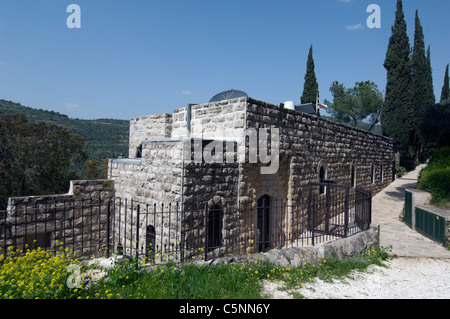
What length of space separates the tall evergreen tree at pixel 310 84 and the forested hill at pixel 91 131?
2308 centimetres

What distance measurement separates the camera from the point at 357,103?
35.5 m

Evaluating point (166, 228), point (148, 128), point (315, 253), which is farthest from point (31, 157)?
point (315, 253)

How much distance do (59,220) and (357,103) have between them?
1437 inches

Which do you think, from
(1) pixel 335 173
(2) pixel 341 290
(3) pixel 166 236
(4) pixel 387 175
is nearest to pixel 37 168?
(3) pixel 166 236

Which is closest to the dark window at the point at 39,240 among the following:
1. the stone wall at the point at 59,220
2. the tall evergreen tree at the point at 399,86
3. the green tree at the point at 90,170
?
the stone wall at the point at 59,220

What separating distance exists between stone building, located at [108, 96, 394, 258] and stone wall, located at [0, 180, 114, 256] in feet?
2.56

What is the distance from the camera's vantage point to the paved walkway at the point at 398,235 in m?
7.40

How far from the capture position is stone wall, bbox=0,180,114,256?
659cm

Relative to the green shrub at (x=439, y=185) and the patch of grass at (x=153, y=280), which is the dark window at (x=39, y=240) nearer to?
the patch of grass at (x=153, y=280)

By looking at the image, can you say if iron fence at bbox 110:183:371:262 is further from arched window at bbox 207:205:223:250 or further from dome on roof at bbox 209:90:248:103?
dome on roof at bbox 209:90:248:103

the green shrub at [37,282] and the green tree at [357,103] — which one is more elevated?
the green tree at [357,103]

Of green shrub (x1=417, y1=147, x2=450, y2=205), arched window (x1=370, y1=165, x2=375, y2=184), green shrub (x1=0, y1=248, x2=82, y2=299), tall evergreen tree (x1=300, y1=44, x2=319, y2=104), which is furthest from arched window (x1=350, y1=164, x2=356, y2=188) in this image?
tall evergreen tree (x1=300, y1=44, x2=319, y2=104)

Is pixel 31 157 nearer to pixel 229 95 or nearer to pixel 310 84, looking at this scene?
pixel 229 95
